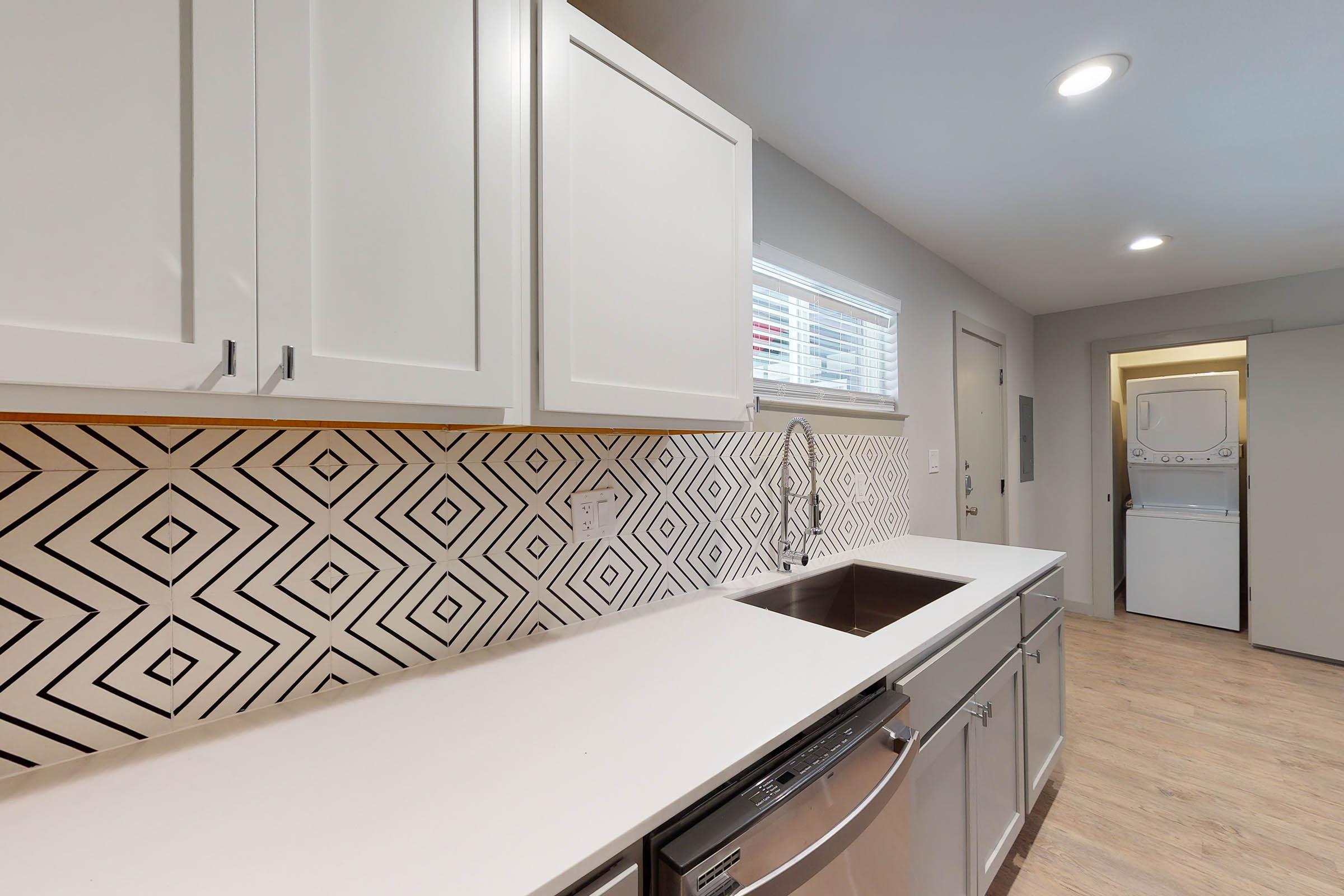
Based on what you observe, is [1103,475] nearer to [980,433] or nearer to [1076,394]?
[1076,394]

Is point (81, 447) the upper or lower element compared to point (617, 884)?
upper

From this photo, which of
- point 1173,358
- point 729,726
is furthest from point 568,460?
point 1173,358

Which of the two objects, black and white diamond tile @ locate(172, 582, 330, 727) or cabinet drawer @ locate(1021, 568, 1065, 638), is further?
cabinet drawer @ locate(1021, 568, 1065, 638)

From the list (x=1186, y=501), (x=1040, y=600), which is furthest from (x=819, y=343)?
(x=1186, y=501)

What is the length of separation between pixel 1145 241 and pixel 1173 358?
2.74 meters

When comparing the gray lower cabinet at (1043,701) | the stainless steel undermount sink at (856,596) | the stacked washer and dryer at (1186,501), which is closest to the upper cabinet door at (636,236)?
the stainless steel undermount sink at (856,596)

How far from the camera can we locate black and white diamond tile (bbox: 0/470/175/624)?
73 cm

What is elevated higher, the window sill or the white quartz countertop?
the window sill

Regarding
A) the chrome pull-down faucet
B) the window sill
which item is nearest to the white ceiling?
the window sill

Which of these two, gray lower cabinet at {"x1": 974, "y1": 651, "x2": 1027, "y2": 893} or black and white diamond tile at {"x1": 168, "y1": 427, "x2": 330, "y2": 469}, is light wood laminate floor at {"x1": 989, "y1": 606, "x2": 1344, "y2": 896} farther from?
black and white diamond tile at {"x1": 168, "y1": 427, "x2": 330, "y2": 469}

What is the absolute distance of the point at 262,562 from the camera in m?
0.90

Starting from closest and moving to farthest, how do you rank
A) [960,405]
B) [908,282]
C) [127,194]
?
[127,194], [908,282], [960,405]

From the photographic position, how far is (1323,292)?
3307 mm

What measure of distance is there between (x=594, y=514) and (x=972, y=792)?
123 centimetres
